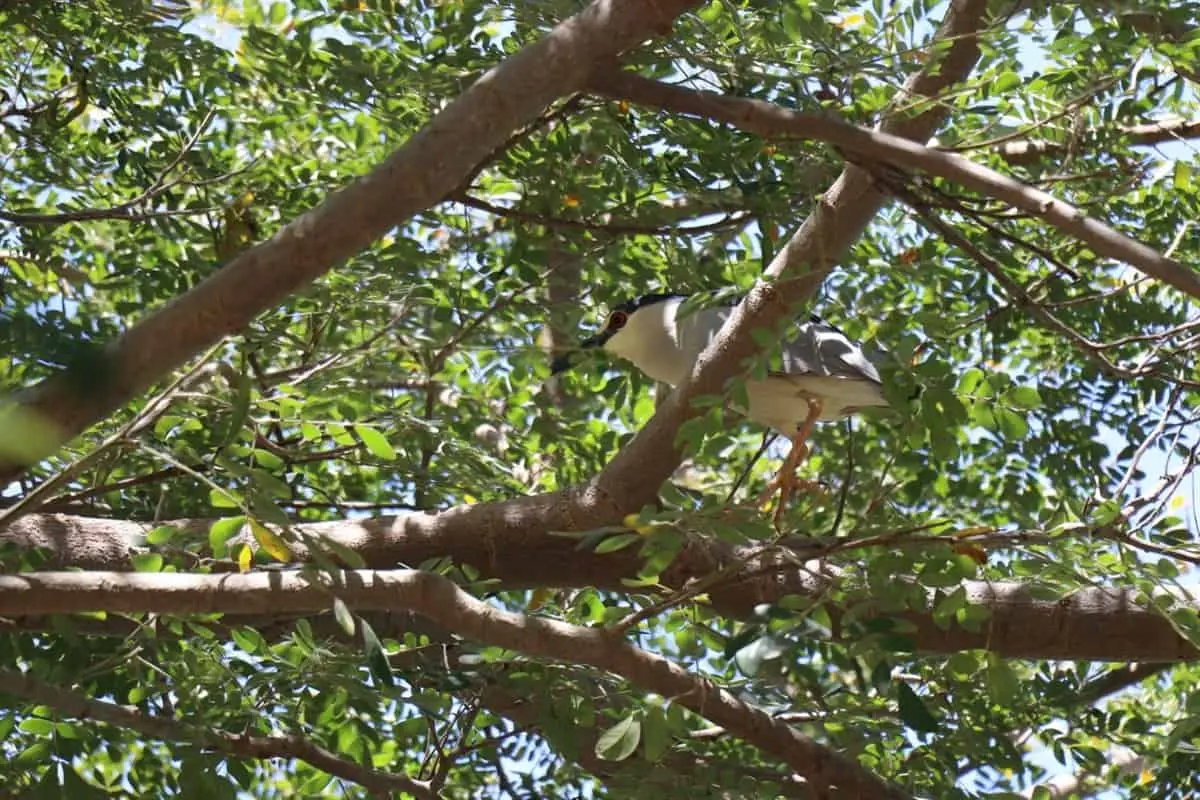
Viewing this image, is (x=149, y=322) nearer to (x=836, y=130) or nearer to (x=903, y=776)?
(x=836, y=130)

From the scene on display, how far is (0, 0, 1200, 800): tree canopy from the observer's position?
7.95 ft

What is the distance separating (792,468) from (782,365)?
0.29 m

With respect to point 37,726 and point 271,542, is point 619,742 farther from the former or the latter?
point 37,726

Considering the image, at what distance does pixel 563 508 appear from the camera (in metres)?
3.45

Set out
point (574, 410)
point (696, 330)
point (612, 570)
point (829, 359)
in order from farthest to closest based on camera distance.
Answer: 1. point (574, 410)
2. point (696, 330)
3. point (829, 359)
4. point (612, 570)

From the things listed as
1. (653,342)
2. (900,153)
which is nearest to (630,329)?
(653,342)

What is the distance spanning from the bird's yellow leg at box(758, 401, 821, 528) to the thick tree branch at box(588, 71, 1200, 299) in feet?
3.35

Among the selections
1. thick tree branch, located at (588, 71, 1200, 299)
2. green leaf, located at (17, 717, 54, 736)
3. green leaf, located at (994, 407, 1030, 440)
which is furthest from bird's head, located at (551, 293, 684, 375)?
green leaf, located at (17, 717, 54, 736)

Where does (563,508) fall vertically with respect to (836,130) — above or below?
below

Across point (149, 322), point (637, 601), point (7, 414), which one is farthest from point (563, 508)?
point (7, 414)

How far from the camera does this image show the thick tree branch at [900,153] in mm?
2654

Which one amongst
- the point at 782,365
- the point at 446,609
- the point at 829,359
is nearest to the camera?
the point at 446,609

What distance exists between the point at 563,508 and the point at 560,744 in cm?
65

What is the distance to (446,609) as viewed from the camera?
2.46 metres
